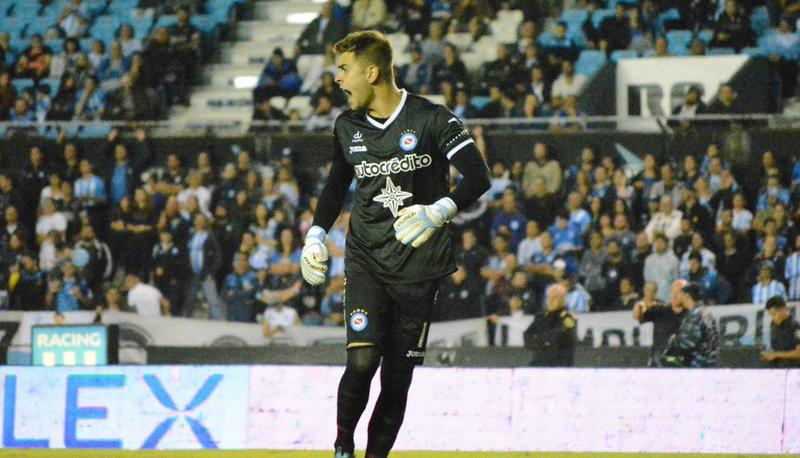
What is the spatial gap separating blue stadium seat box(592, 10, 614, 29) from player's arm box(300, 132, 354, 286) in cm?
1062

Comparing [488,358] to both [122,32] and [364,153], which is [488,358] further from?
[122,32]

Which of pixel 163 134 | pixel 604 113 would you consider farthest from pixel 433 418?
pixel 163 134

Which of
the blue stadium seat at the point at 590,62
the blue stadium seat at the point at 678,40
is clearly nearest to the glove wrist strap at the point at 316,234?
the blue stadium seat at the point at 590,62

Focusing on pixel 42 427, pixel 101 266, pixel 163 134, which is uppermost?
pixel 163 134

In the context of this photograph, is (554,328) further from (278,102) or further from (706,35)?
(278,102)

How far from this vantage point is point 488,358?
1178 cm

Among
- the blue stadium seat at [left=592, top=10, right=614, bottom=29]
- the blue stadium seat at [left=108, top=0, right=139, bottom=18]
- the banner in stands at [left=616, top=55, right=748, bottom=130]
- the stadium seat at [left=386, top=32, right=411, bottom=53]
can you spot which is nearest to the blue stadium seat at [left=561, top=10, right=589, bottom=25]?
the blue stadium seat at [left=592, top=10, right=614, bottom=29]

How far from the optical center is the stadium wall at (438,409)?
906 centimetres

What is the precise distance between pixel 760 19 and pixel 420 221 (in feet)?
38.8

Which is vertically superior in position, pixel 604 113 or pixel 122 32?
pixel 122 32

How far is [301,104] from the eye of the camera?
17641 mm

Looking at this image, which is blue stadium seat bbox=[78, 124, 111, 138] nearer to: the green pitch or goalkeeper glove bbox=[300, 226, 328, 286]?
the green pitch

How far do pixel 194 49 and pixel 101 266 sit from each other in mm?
4751

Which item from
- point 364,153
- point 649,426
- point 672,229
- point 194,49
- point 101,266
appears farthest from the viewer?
point 194,49
